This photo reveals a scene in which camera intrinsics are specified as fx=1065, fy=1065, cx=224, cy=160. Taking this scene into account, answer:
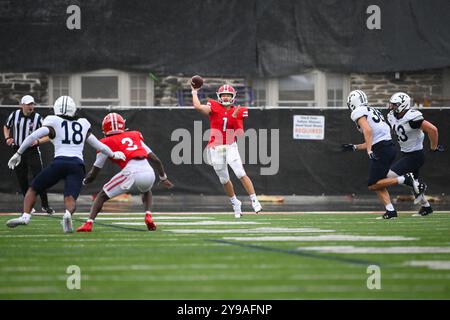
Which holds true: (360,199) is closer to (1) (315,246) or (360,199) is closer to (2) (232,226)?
(2) (232,226)

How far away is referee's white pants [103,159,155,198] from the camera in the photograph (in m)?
12.8

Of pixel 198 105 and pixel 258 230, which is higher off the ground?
pixel 198 105

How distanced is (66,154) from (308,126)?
9775 millimetres

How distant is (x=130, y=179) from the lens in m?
12.8

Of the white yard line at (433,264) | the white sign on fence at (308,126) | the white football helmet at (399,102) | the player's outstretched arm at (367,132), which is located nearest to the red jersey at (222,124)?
the player's outstretched arm at (367,132)

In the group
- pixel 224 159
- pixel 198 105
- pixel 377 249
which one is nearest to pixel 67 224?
pixel 377 249

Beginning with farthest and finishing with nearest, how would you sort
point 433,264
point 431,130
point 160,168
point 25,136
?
point 25,136 < point 431,130 < point 160,168 < point 433,264

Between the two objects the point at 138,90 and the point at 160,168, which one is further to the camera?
the point at 138,90

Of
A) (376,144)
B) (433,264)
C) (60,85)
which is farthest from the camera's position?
(60,85)

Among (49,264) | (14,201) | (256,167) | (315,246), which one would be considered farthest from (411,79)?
(49,264)

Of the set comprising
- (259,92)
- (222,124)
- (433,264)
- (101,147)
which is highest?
(259,92)

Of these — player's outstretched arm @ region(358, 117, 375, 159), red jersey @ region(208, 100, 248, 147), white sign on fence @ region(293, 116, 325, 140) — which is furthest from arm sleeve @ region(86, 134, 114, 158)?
white sign on fence @ region(293, 116, 325, 140)

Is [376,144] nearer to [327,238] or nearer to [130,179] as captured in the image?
[327,238]

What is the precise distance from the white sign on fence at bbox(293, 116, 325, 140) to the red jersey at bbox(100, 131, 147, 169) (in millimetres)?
9097
